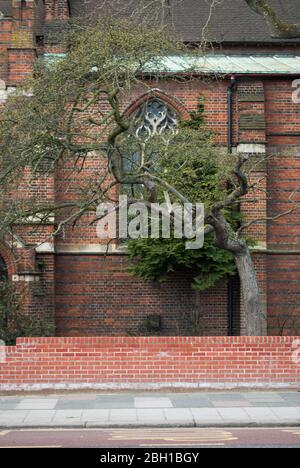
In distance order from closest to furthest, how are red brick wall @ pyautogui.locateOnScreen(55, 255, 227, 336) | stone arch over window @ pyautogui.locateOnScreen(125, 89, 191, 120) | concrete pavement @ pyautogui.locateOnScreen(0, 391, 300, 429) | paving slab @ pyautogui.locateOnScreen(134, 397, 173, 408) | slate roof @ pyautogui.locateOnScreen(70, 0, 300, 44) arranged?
concrete pavement @ pyautogui.locateOnScreen(0, 391, 300, 429) → paving slab @ pyautogui.locateOnScreen(134, 397, 173, 408) → red brick wall @ pyautogui.locateOnScreen(55, 255, 227, 336) → stone arch over window @ pyautogui.locateOnScreen(125, 89, 191, 120) → slate roof @ pyautogui.locateOnScreen(70, 0, 300, 44)

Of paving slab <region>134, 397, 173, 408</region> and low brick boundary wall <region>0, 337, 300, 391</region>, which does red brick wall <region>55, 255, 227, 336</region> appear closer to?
low brick boundary wall <region>0, 337, 300, 391</region>

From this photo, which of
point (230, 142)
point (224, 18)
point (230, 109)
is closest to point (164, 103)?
point (230, 109)

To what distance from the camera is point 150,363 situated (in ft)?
49.3

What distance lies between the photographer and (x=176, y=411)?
12.8 metres

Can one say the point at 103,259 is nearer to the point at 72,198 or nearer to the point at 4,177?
the point at 72,198

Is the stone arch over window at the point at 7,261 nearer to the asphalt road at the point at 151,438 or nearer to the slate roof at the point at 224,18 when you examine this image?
the slate roof at the point at 224,18

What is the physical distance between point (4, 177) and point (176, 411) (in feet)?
19.5

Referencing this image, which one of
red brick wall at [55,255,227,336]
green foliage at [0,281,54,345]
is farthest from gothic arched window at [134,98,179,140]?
green foliage at [0,281,54,345]

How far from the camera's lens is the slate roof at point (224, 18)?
2370cm

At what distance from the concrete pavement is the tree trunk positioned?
1.84m

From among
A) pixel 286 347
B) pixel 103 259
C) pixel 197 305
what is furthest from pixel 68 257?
pixel 286 347

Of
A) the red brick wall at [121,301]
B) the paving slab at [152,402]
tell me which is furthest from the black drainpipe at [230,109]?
the paving slab at [152,402]

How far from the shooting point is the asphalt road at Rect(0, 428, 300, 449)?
980cm

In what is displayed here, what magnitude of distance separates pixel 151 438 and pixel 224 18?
17308mm
